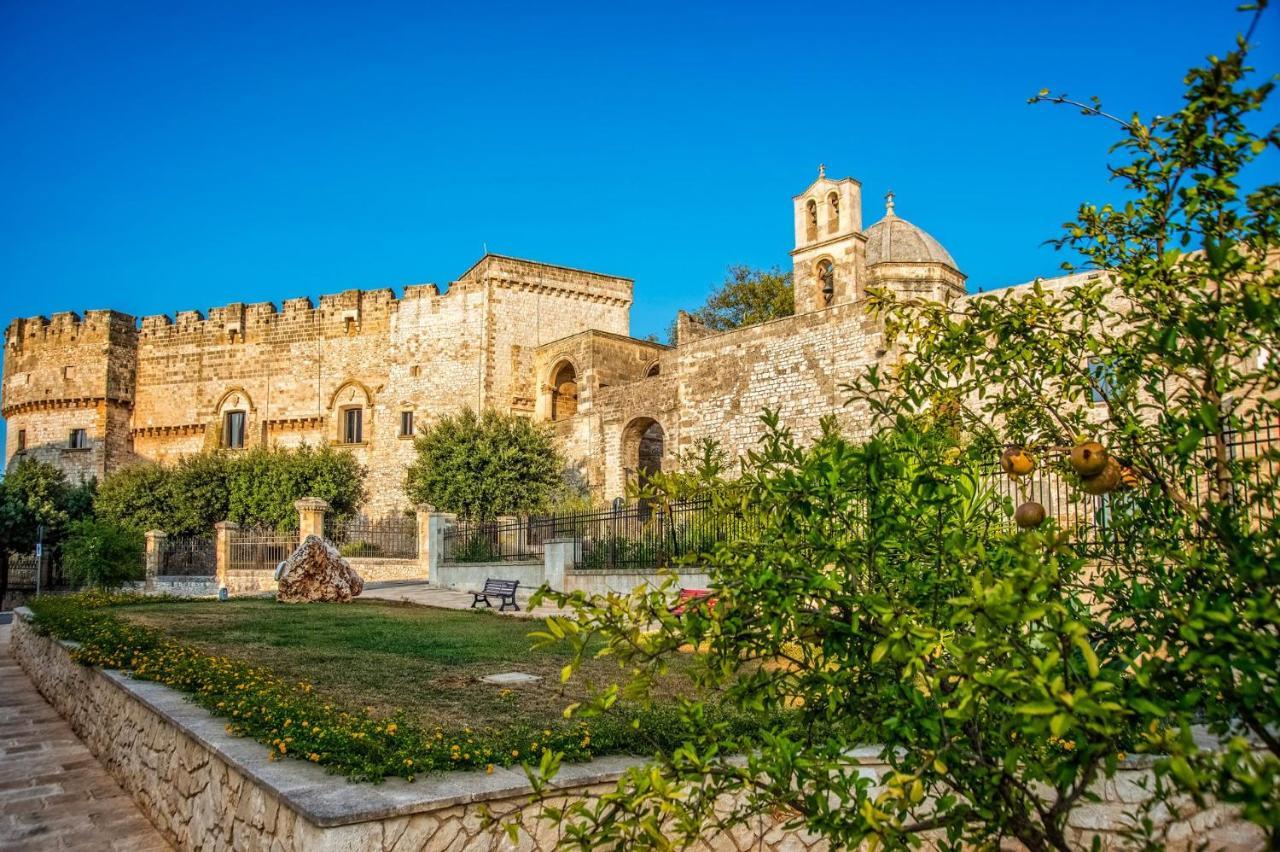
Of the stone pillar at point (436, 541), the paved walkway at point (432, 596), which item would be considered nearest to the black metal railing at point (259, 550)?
the paved walkway at point (432, 596)

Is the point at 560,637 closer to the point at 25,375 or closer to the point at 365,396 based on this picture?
the point at 365,396

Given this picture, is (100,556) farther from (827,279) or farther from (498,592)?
(827,279)

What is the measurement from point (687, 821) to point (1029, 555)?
1138 millimetres

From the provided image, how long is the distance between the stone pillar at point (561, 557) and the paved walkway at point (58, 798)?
8702mm

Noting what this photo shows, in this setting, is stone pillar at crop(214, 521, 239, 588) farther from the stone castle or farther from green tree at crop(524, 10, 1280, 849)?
green tree at crop(524, 10, 1280, 849)

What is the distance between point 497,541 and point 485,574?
963 millimetres

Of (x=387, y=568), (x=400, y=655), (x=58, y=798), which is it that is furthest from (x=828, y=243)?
(x=58, y=798)

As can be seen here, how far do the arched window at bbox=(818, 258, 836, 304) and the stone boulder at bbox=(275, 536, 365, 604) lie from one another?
15.4 metres

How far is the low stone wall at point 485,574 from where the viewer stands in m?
18.3

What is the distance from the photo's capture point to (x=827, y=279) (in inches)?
1089

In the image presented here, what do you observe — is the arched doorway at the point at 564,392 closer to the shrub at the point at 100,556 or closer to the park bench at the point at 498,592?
the shrub at the point at 100,556

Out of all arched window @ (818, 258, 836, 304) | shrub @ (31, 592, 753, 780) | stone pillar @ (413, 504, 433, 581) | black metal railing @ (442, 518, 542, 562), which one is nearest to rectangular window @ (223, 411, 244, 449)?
stone pillar @ (413, 504, 433, 581)

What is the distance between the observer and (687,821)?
2504 millimetres

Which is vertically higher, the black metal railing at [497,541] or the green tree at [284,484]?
the green tree at [284,484]
